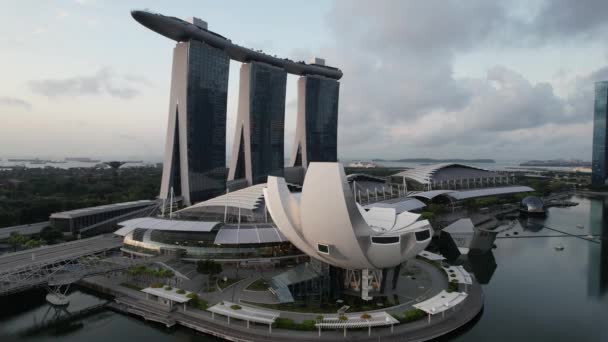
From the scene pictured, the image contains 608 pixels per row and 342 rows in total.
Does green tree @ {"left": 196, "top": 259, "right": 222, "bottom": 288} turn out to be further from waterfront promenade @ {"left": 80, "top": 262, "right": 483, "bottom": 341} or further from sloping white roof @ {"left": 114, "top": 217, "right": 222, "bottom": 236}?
sloping white roof @ {"left": 114, "top": 217, "right": 222, "bottom": 236}

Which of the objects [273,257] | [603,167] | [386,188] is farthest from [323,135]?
[603,167]

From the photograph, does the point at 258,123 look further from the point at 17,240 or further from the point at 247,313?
the point at 247,313

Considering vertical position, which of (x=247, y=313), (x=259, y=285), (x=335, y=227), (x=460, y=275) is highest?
(x=335, y=227)

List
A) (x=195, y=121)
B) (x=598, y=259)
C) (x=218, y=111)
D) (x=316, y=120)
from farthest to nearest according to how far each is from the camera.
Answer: (x=316, y=120)
(x=218, y=111)
(x=195, y=121)
(x=598, y=259)

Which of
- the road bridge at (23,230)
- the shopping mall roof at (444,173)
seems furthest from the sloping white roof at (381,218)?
the shopping mall roof at (444,173)

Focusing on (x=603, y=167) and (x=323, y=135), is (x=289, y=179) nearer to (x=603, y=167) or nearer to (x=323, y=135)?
(x=323, y=135)

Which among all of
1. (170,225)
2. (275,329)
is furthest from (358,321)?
(170,225)

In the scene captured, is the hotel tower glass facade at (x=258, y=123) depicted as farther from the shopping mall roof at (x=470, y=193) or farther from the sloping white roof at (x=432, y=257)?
the sloping white roof at (x=432, y=257)
